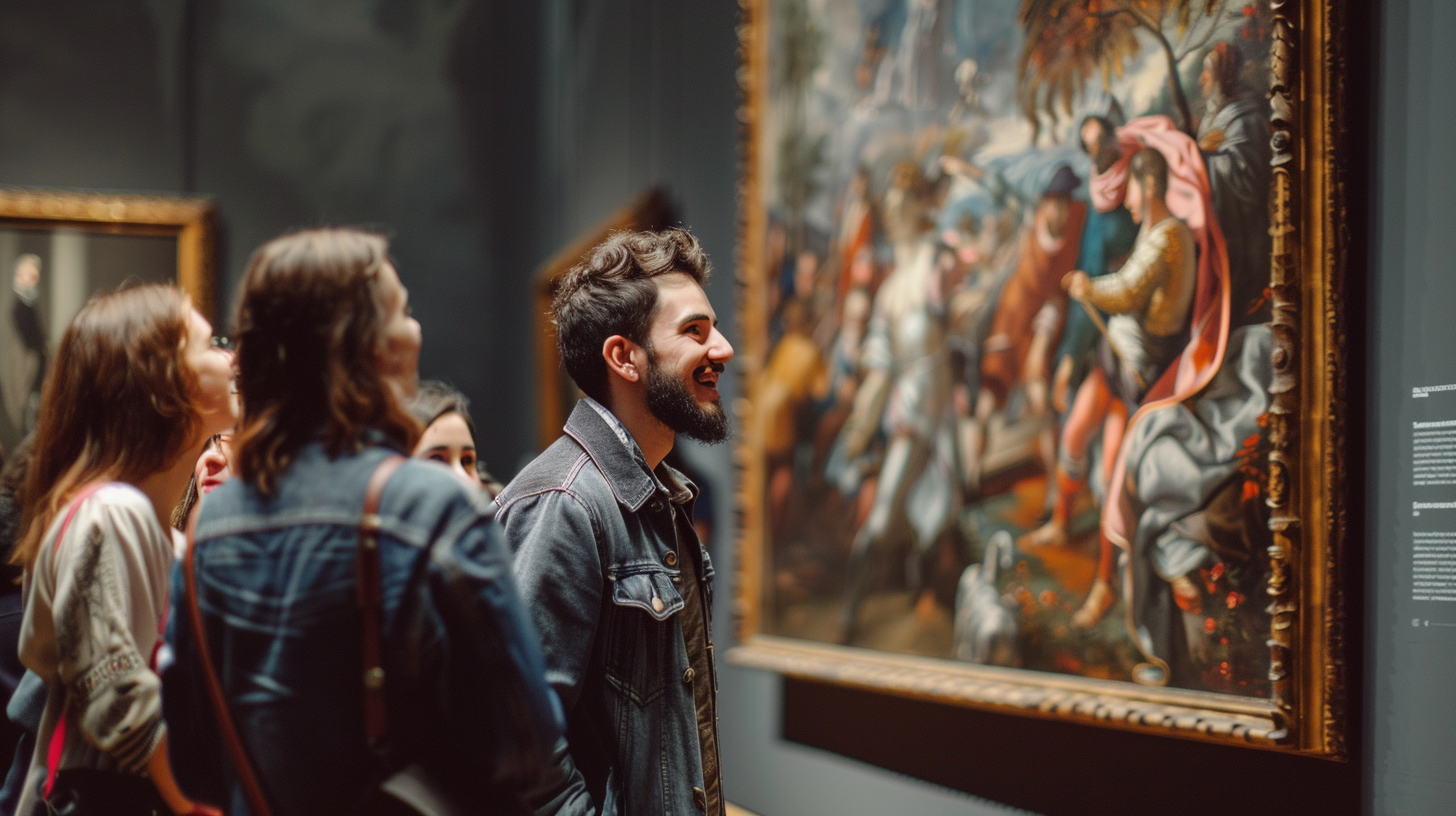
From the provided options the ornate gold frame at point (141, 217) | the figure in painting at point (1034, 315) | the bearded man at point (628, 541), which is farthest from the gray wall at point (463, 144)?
the bearded man at point (628, 541)

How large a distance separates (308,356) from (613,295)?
1024mm

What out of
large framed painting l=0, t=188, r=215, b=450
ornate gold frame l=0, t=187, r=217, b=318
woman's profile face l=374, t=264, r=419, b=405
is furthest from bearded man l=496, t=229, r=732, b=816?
ornate gold frame l=0, t=187, r=217, b=318

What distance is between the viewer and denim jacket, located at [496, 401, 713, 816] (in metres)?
2.25

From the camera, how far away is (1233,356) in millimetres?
3084

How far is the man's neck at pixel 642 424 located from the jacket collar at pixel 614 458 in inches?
2.6

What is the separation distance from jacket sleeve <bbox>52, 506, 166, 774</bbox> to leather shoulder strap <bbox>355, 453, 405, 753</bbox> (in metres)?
0.74

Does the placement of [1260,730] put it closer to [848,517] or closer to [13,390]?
[848,517]

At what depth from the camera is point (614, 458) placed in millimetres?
2525

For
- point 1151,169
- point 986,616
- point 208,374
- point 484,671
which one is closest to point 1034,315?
point 1151,169

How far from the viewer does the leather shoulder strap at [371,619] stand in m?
1.63

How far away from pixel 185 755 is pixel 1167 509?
2.50 meters

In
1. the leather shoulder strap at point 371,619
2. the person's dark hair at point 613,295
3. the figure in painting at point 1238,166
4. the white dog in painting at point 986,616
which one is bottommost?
the white dog in painting at point 986,616

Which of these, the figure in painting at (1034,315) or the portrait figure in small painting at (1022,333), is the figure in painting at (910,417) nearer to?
the portrait figure in small painting at (1022,333)

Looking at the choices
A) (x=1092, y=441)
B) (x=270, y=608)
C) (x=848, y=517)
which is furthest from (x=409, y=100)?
(x=270, y=608)
